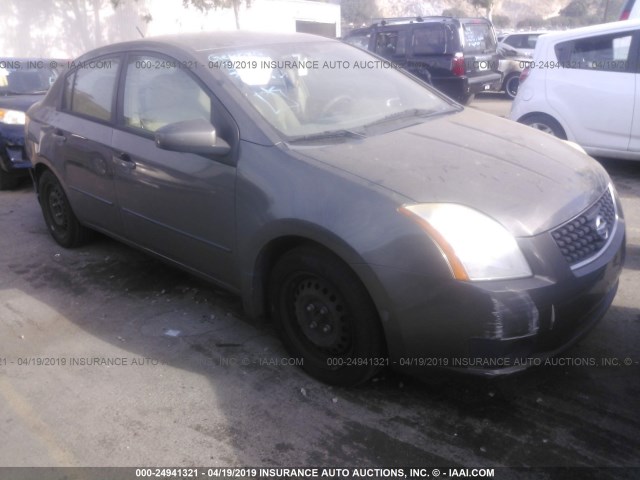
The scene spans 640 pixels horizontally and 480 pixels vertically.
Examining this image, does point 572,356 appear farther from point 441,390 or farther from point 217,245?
point 217,245

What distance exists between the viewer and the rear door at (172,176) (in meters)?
3.26

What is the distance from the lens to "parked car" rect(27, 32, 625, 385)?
252 centimetres

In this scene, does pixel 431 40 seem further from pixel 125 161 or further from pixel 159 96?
pixel 125 161

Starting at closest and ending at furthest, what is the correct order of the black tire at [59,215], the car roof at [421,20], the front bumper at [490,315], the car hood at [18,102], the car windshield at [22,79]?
1. the front bumper at [490,315]
2. the black tire at [59,215]
3. the car hood at [18,102]
4. the car windshield at [22,79]
5. the car roof at [421,20]

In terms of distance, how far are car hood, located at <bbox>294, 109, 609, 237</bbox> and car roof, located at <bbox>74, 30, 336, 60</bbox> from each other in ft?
3.48

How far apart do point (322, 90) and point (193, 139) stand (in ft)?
2.96

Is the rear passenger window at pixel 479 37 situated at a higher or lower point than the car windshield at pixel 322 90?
higher

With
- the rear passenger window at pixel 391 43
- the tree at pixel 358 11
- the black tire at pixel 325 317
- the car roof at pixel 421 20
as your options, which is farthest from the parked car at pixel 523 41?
the tree at pixel 358 11

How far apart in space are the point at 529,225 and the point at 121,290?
2887 mm

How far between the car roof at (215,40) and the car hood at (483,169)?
1060 mm

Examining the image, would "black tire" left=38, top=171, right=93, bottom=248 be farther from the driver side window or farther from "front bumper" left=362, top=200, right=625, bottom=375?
"front bumper" left=362, top=200, right=625, bottom=375

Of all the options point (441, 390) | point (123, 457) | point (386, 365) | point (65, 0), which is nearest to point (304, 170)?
point (386, 365)

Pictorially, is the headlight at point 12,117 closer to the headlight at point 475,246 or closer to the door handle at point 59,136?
the door handle at point 59,136

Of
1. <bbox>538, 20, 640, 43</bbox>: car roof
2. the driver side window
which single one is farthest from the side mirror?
<bbox>538, 20, 640, 43</bbox>: car roof
